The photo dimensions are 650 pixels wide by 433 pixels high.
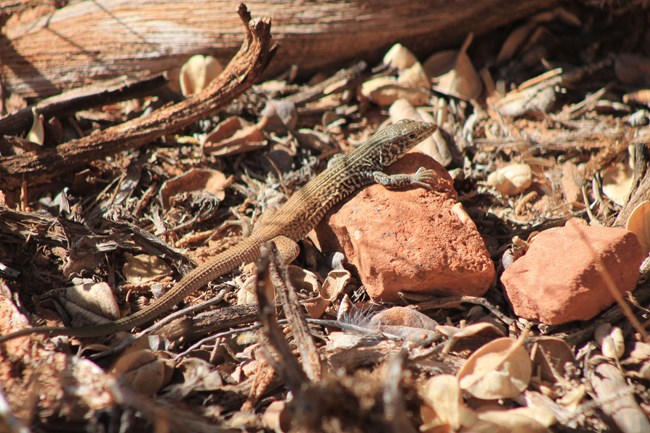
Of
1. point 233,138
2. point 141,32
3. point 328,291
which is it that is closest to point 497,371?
point 328,291

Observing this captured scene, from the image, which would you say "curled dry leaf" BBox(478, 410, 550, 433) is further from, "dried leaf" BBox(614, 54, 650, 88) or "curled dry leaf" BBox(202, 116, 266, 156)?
"dried leaf" BBox(614, 54, 650, 88)

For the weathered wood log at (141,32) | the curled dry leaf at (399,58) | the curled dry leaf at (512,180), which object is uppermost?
the weathered wood log at (141,32)

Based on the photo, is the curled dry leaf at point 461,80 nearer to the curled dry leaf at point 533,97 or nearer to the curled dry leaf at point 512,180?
the curled dry leaf at point 533,97

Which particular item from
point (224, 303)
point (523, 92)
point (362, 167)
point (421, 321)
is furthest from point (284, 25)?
point (421, 321)

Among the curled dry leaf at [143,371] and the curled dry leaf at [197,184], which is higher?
the curled dry leaf at [197,184]

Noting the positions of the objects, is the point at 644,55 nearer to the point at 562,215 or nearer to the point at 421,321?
the point at 562,215

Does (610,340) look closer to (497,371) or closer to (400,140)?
(497,371)

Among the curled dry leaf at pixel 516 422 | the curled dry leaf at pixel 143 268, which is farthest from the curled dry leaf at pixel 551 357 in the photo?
the curled dry leaf at pixel 143 268
